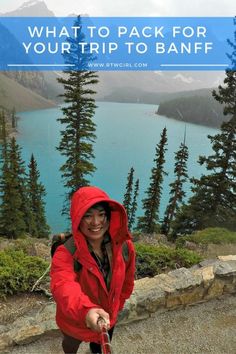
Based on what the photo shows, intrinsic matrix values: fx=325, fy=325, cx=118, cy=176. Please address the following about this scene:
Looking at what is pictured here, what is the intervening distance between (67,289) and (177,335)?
12.9 feet

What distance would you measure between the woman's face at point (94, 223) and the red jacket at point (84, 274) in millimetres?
90

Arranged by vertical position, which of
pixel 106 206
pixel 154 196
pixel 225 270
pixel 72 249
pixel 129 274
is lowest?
pixel 154 196

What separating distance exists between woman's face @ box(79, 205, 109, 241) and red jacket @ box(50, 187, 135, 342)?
→ 0.29 ft

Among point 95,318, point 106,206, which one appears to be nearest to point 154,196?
point 106,206

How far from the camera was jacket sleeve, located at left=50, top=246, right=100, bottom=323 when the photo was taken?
2.58 m

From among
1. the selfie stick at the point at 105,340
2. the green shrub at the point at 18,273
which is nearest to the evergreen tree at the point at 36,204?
the green shrub at the point at 18,273

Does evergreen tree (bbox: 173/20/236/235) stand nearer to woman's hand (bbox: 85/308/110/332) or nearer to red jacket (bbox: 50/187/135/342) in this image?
red jacket (bbox: 50/187/135/342)

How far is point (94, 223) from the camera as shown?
3.00 metres

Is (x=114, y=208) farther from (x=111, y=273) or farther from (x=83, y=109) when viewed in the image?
(x=83, y=109)

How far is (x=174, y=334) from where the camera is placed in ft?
19.3

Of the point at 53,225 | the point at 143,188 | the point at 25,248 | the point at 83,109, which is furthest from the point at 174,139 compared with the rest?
the point at 25,248

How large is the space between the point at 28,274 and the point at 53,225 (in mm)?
46801

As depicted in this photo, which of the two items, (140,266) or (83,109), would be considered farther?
(83,109)

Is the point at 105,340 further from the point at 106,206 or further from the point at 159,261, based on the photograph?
Result: the point at 159,261
